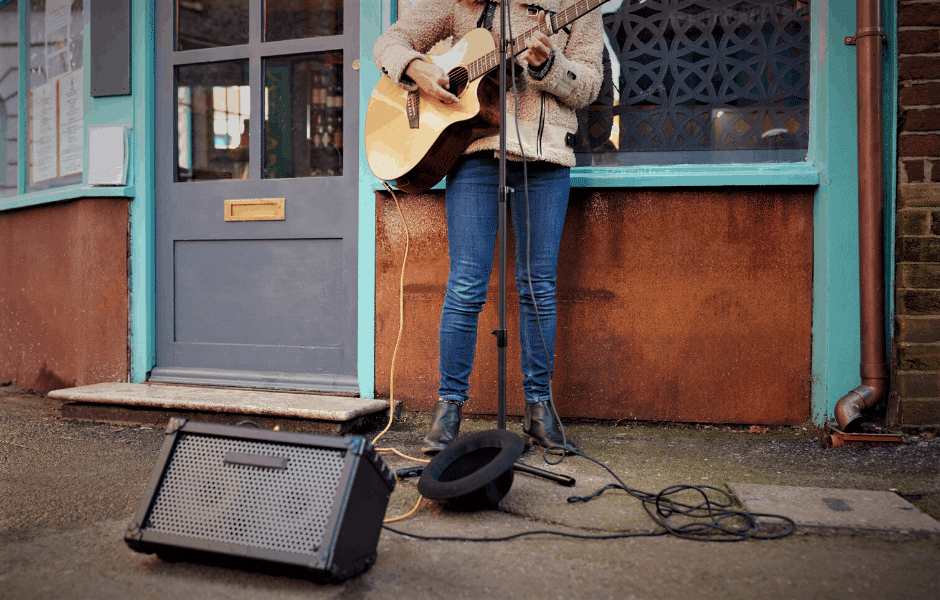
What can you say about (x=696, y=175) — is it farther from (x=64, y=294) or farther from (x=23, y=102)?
(x=23, y=102)

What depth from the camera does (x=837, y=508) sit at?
1706mm

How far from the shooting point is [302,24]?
312 cm

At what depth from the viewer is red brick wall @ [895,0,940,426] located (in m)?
2.41

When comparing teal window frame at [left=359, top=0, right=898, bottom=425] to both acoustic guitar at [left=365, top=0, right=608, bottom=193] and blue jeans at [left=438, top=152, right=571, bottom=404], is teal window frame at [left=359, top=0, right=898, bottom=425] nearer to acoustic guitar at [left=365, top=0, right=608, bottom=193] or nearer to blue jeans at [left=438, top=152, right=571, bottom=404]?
blue jeans at [left=438, top=152, right=571, bottom=404]

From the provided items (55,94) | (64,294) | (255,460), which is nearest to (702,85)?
(255,460)

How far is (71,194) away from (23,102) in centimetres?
128

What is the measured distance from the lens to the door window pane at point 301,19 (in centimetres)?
307

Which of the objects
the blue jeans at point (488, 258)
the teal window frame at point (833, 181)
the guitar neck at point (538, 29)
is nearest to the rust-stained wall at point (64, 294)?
the blue jeans at point (488, 258)

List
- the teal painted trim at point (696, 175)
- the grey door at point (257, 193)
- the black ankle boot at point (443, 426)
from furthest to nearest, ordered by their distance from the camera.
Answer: the grey door at point (257, 193)
the teal painted trim at point (696, 175)
the black ankle boot at point (443, 426)

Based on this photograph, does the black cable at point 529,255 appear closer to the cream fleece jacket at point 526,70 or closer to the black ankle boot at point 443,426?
the cream fleece jacket at point 526,70

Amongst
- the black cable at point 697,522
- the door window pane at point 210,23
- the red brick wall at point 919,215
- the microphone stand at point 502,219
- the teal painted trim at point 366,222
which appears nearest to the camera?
the black cable at point 697,522

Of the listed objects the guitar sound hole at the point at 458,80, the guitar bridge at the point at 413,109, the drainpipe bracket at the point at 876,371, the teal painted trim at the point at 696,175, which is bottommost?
the drainpipe bracket at the point at 876,371

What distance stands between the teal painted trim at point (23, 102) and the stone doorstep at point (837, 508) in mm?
4446

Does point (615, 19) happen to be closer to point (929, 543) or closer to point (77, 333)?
point (929, 543)
